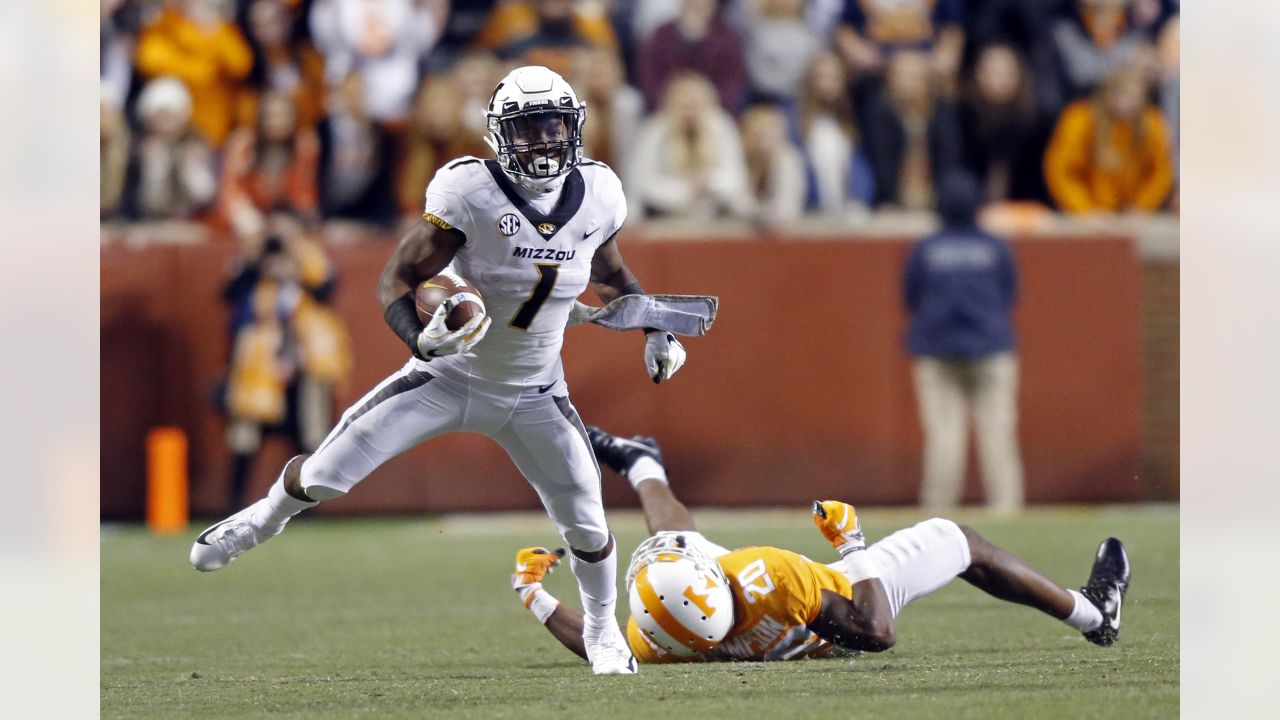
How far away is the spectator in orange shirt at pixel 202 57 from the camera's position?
465 inches

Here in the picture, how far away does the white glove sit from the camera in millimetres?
5809

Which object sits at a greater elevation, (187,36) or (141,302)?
(187,36)

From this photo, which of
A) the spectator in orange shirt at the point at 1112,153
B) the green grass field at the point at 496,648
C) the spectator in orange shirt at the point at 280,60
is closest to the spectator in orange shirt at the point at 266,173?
the spectator in orange shirt at the point at 280,60

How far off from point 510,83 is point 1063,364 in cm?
666

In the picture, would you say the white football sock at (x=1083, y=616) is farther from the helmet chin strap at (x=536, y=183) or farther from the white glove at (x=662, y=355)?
the helmet chin strap at (x=536, y=183)

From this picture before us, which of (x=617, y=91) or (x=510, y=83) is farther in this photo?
(x=617, y=91)

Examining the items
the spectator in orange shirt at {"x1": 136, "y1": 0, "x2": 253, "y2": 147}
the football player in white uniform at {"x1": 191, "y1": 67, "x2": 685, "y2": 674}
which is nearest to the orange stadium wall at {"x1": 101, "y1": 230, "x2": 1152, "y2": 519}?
the spectator in orange shirt at {"x1": 136, "y1": 0, "x2": 253, "y2": 147}

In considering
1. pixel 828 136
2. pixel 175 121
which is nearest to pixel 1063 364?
pixel 828 136

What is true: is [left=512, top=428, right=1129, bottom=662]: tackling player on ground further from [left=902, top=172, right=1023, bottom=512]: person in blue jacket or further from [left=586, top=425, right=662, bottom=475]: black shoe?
[left=902, top=172, right=1023, bottom=512]: person in blue jacket

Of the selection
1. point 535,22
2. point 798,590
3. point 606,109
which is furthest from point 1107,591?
point 535,22

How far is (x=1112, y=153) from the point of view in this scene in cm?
1201

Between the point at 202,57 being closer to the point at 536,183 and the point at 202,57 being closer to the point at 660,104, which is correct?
the point at 660,104
